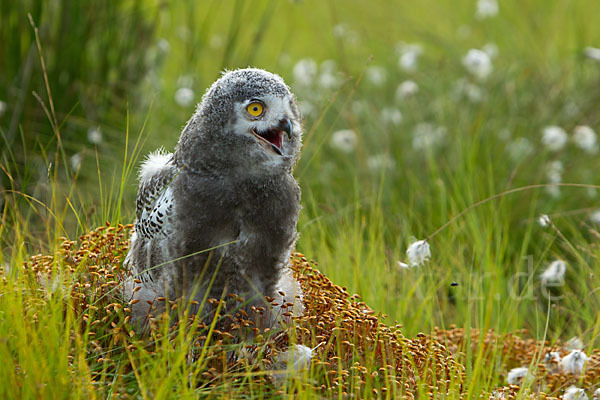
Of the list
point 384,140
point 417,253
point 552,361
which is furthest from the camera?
point 384,140

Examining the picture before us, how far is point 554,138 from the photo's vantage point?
512cm

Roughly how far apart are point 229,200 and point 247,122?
298mm

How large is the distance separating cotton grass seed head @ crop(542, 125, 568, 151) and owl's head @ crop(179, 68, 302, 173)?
2.91 metres

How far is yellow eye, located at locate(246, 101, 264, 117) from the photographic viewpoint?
2.71 meters

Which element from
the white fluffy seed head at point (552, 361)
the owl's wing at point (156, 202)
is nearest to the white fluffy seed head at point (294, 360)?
the owl's wing at point (156, 202)

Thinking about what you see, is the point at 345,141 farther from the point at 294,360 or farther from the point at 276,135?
the point at 294,360

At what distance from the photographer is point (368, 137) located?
6066 millimetres

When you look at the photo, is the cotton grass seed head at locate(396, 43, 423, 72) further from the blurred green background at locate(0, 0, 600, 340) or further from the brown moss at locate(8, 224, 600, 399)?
the brown moss at locate(8, 224, 600, 399)

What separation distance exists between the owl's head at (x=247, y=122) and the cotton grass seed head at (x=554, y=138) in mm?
2915

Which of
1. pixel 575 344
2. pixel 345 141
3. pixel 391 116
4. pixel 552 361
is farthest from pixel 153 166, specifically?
pixel 391 116

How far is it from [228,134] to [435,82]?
3906mm

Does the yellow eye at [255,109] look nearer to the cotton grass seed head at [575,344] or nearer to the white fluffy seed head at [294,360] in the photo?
the white fluffy seed head at [294,360]

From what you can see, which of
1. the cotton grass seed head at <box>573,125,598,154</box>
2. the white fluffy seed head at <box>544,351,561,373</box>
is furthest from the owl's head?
the cotton grass seed head at <box>573,125,598,154</box>

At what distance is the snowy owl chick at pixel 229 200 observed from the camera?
273cm
